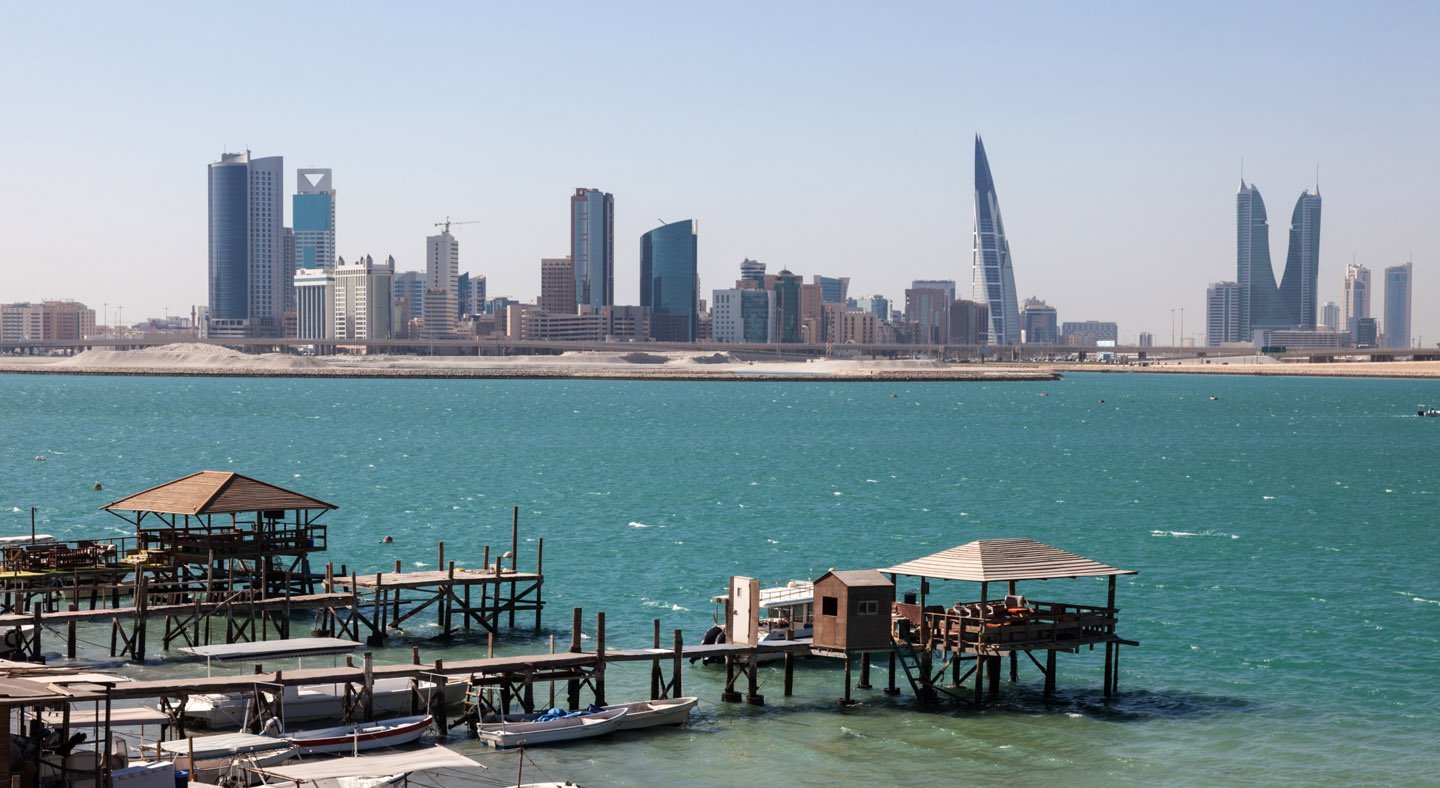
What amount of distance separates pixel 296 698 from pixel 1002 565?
54.3 feet

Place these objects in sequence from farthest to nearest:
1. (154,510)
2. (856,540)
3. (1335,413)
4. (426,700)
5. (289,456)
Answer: (1335,413) < (289,456) < (856,540) < (154,510) < (426,700)

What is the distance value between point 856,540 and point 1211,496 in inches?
1235

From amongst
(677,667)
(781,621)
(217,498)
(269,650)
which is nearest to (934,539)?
(781,621)

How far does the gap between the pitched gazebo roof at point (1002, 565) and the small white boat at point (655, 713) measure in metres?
6.42

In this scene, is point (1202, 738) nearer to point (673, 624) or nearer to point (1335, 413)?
point (673, 624)

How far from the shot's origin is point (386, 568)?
57.9 meters

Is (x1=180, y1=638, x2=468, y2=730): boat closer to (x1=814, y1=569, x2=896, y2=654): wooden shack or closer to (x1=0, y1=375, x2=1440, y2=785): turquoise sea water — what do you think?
(x1=0, y1=375, x2=1440, y2=785): turquoise sea water

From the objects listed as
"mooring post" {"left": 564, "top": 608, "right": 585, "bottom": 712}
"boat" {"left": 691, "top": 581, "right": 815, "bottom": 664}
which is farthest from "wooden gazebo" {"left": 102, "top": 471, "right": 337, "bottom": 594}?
"boat" {"left": 691, "top": 581, "right": 815, "bottom": 664}

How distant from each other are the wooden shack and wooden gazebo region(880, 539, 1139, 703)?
952mm

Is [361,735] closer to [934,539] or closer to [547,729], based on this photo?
[547,729]

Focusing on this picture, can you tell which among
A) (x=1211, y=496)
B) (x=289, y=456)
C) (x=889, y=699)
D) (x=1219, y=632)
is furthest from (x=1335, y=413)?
(x=889, y=699)

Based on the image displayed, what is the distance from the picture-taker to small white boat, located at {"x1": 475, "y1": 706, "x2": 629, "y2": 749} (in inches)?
1293

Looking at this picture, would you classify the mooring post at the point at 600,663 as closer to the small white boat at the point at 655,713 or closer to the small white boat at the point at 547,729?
the small white boat at the point at 655,713

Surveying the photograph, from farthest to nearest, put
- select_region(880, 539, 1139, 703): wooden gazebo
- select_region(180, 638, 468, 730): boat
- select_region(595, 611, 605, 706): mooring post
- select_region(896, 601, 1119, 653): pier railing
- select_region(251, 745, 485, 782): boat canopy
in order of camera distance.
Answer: select_region(880, 539, 1139, 703): wooden gazebo, select_region(896, 601, 1119, 653): pier railing, select_region(595, 611, 605, 706): mooring post, select_region(180, 638, 468, 730): boat, select_region(251, 745, 485, 782): boat canopy
